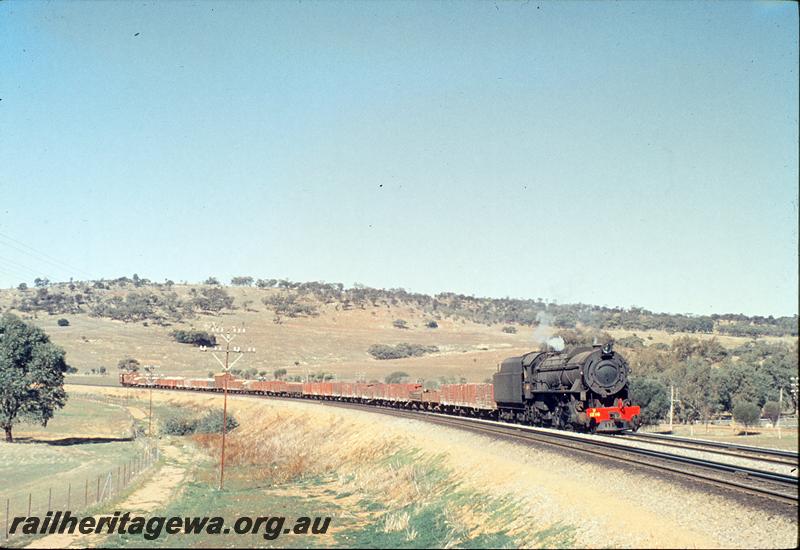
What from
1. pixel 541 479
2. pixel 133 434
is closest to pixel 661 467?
pixel 541 479

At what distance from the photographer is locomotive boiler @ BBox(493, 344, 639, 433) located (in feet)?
113

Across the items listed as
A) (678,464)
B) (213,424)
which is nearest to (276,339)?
(213,424)

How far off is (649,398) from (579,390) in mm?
26536

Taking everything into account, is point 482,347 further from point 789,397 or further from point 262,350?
point 789,397

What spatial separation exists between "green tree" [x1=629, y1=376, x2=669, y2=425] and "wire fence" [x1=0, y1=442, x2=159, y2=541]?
3521 cm

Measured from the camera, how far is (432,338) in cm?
18350

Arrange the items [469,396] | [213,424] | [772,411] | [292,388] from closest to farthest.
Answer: [469,396], [772,411], [213,424], [292,388]

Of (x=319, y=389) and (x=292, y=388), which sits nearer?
(x=319, y=389)

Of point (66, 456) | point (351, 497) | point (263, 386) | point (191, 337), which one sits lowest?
point (66, 456)

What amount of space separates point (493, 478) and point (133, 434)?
4956cm

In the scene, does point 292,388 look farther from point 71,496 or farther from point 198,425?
point 71,496

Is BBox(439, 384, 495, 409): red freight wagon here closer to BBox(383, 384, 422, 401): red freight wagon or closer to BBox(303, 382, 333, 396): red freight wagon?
BBox(383, 384, 422, 401): red freight wagon

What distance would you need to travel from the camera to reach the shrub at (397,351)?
522ft

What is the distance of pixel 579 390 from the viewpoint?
34844 millimetres
